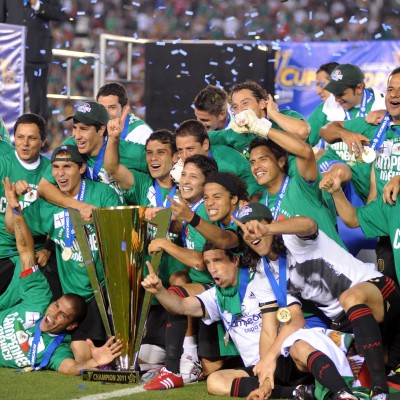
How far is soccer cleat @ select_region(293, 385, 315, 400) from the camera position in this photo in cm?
513

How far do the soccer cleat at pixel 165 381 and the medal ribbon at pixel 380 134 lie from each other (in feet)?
5.80

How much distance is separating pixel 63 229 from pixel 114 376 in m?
1.15

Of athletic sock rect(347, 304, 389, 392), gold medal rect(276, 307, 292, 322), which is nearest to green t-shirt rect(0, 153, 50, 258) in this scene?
gold medal rect(276, 307, 292, 322)

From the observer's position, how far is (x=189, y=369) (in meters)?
5.86

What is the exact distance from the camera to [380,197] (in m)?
5.78

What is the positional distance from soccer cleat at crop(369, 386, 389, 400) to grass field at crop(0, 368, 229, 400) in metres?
0.84

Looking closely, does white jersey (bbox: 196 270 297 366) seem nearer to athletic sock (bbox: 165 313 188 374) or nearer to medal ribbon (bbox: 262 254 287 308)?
medal ribbon (bbox: 262 254 287 308)

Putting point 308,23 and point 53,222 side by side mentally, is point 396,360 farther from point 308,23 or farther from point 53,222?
point 308,23

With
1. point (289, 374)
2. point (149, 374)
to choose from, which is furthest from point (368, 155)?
point (149, 374)

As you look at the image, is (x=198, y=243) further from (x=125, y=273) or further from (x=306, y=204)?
(x=306, y=204)

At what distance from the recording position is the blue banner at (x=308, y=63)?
10445 mm

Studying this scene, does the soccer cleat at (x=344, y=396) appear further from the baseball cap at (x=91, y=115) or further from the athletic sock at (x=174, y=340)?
the baseball cap at (x=91, y=115)

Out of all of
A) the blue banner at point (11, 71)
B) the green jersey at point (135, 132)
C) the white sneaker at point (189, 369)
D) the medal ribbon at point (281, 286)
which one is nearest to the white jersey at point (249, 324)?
the medal ribbon at point (281, 286)

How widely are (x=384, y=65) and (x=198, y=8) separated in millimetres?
4704
